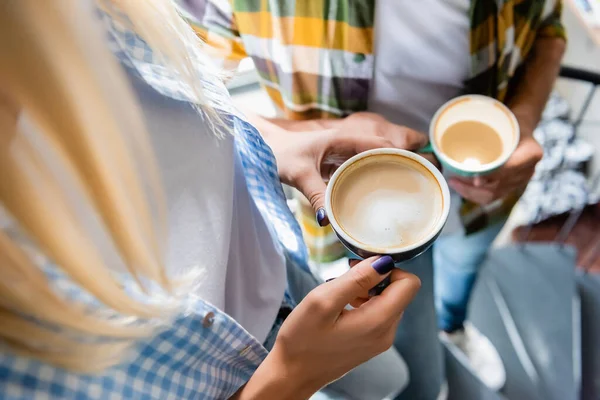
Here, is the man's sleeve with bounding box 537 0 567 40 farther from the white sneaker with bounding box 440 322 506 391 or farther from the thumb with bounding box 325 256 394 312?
the white sneaker with bounding box 440 322 506 391

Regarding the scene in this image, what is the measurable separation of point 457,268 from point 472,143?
1.96 ft

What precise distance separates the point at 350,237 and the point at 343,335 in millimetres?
119

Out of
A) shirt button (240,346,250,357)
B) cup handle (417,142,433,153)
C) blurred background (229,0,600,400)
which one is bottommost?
blurred background (229,0,600,400)

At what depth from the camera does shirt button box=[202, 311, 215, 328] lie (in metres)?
0.53

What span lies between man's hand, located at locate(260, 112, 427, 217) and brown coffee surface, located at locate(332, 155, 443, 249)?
7 centimetres

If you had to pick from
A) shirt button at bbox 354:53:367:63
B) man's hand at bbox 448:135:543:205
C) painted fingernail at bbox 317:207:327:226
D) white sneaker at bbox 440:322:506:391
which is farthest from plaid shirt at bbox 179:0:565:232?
white sneaker at bbox 440:322:506:391

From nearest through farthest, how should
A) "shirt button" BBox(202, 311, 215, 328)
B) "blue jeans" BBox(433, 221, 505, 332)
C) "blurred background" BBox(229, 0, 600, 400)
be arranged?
"shirt button" BBox(202, 311, 215, 328) → "blue jeans" BBox(433, 221, 505, 332) → "blurred background" BBox(229, 0, 600, 400)

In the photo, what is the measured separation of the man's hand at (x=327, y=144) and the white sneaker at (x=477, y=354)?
99cm

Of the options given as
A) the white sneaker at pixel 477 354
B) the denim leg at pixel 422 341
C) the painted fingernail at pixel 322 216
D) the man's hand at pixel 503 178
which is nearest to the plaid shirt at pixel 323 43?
the man's hand at pixel 503 178

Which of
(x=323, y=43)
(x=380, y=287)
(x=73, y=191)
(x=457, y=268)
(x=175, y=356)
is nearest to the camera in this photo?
(x=73, y=191)

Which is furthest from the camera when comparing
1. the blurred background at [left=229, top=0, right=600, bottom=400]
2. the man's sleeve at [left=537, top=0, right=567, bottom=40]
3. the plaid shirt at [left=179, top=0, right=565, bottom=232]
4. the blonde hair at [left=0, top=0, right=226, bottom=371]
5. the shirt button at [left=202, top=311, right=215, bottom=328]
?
the blurred background at [left=229, top=0, right=600, bottom=400]

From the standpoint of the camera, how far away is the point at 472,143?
2.96 feet

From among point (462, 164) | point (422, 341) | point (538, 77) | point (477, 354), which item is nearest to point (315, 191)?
point (462, 164)

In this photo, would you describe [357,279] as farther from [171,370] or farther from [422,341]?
[422,341]
